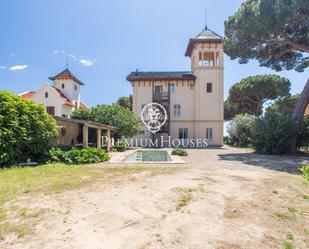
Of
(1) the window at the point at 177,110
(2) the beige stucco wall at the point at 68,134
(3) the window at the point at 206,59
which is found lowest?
(2) the beige stucco wall at the point at 68,134

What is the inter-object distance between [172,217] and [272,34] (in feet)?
45.1

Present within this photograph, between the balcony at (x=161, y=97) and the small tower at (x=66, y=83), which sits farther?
the small tower at (x=66, y=83)

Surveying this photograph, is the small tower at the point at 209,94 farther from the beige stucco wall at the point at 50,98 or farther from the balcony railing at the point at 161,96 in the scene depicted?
the beige stucco wall at the point at 50,98

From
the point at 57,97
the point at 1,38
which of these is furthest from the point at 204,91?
the point at 1,38

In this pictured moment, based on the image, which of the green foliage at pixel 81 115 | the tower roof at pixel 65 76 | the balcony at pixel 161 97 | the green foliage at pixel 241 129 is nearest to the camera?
the green foliage at pixel 81 115

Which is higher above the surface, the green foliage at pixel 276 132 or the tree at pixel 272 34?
the tree at pixel 272 34

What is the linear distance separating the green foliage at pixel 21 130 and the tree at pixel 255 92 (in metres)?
26.5

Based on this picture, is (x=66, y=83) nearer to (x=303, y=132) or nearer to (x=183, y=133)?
(x=183, y=133)

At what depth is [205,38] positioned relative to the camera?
82.3 feet

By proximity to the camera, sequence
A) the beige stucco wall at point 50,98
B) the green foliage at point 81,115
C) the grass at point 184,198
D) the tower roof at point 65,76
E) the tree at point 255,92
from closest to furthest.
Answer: the grass at point 184,198 → the green foliage at point 81,115 → the beige stucco wall at point 50,98 → the tree at point 255,92 → the tower roof at point 65,76

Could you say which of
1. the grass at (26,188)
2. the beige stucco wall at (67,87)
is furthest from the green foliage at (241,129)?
the beige stucco wall at (67,87)

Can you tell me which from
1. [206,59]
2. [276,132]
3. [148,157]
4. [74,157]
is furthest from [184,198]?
[206,59]

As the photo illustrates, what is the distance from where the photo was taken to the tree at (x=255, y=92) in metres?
29.6

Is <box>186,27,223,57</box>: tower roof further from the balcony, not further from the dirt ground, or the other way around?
the dirt ground
